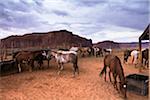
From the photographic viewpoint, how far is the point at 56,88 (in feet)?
26.3

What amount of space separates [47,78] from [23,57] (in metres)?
2.37

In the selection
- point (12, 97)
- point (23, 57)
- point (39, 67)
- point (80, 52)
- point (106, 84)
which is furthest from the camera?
point (80, 52)

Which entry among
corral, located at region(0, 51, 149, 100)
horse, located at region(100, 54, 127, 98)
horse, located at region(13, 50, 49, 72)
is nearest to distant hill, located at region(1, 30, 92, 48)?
horse, located at region(13, 50, 49, 72)

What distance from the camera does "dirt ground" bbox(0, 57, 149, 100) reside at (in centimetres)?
708

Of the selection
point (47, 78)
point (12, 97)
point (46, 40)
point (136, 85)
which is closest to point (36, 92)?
point (12, 97)

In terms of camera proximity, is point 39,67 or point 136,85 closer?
point 136,85

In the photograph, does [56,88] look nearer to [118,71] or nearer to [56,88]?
[56,88]

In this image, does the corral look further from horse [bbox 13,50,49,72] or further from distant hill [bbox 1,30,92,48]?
distant hill [bbox 1,30,92,48]

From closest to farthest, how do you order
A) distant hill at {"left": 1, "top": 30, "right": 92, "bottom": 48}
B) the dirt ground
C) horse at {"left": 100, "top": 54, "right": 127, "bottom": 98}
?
1. the dirt ground
2. horse at {"left": 100, "top": 54, "right": 127, "bottom": 98}
3. distant hill at {"left": 1, "top": 30, "right": 92, "bottom": 48}

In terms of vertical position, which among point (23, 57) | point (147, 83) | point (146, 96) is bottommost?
point (146, 96)

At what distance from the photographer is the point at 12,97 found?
6820 millimetres

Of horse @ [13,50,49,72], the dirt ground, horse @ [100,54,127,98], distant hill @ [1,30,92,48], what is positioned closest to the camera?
the dirt ground

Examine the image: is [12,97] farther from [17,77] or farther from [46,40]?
[46,40]

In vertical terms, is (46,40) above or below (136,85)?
above
